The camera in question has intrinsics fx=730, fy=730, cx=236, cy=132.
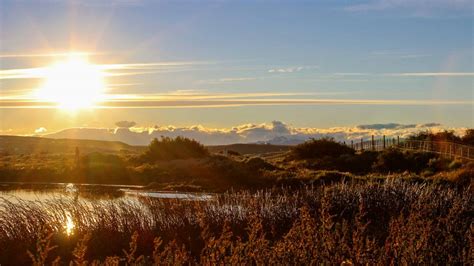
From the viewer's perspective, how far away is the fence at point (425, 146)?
1842 inches

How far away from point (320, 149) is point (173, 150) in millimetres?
12976

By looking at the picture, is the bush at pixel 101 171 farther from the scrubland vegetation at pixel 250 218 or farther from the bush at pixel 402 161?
the bush at pixel 402 161

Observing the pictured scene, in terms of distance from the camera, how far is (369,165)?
2126 inches

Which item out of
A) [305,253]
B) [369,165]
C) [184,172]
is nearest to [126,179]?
[184,172]

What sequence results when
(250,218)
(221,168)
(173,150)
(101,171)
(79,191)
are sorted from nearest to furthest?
(250,218)
(79,191)
(221,168)
(101,171)
(173,150)

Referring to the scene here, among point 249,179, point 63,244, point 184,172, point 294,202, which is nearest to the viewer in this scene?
point 63,244

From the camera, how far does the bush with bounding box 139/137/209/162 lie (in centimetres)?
6100

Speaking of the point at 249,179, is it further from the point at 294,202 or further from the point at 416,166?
the point at 294,202

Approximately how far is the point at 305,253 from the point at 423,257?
1382 millimetres

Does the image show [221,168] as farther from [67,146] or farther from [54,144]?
[54,144]

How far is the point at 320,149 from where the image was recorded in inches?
2539

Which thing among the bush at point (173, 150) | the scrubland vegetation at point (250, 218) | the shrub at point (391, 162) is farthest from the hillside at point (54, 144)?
the shrub at point (391, 162)

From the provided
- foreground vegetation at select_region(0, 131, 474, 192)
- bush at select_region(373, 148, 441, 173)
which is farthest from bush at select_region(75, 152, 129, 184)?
bush at select_region(373, 148, 441, 173)

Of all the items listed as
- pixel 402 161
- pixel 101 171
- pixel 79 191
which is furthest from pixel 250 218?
pixel 101 171
